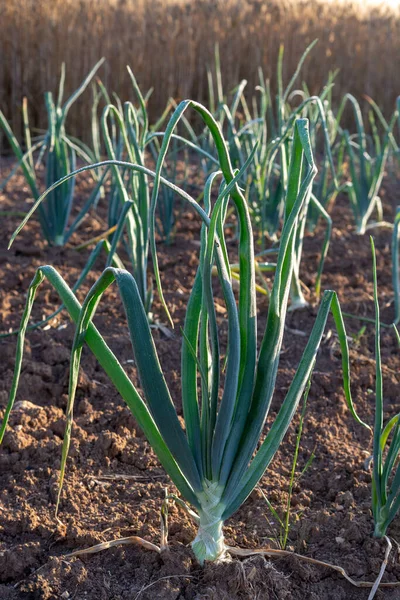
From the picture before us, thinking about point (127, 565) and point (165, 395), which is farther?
point (127, 565)

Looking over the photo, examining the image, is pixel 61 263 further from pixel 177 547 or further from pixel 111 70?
pixel 111 70

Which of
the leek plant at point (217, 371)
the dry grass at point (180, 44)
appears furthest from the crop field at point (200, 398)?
the dry grass at point (180, 44)

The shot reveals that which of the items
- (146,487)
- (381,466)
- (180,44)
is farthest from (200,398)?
(180,44)

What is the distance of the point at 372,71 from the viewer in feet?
20.9

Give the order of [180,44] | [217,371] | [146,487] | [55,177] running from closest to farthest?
1. [217,371]
2. [146,487]
3. [55,177]
4. [180,44]

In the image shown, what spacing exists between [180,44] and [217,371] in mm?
5048

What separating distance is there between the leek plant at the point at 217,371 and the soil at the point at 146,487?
102 mm

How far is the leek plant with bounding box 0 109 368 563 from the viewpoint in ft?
3.33

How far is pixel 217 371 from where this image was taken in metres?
1.08

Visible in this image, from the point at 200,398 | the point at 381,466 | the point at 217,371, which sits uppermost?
the point at 217,371

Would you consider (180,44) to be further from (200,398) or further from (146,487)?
(146,487)

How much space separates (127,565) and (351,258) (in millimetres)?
1674

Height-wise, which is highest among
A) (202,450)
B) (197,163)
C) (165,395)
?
(165,395)

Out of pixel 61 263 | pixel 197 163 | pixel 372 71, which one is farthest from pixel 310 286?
pixel 372 71
